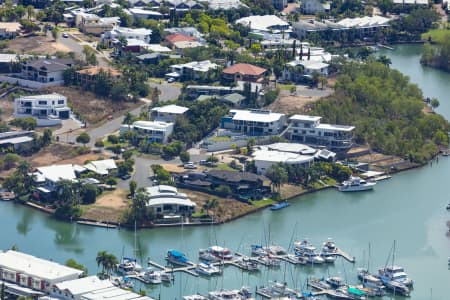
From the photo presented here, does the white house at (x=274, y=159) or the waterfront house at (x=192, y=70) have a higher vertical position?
the waterfront house at (x=192, y=70)

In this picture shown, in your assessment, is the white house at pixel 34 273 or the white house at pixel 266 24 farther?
the white house at pixel 266 24

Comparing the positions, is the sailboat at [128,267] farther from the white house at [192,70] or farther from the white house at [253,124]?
the white house at [192,70]

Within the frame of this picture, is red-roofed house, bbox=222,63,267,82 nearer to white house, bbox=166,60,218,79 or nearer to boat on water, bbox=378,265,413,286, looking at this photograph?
white house, bbox=166,60,218,79

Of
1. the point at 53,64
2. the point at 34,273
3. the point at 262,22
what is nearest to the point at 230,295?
the point at 34,273

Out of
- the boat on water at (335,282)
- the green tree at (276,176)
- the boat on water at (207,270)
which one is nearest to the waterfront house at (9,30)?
the green tree at (276,176)

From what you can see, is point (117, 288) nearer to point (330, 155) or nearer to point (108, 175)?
point (108, 175)

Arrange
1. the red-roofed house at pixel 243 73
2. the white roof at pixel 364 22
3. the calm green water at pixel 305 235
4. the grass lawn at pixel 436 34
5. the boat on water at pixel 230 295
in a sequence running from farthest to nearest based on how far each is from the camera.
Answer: the white roof at pixel 364 22
the grass lawn at pixel 436 34
the red-roofed house at pixel 243 73
the calm green water at pixel 305 235
the boat on water at pixel 230 295
